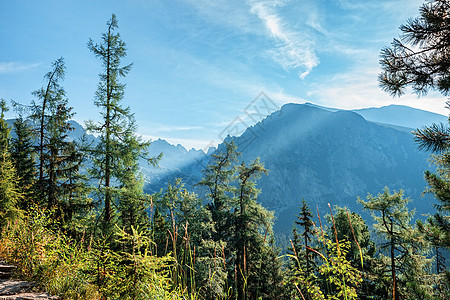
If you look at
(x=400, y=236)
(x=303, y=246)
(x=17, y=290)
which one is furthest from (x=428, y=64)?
(x=400, y=236)

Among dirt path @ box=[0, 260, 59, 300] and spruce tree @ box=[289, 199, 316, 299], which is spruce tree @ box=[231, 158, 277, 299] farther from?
dirt path @ box=[0, 260, 59, 300]

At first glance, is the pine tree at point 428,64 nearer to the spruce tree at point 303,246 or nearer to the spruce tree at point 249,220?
the spruce tree at point 303,246

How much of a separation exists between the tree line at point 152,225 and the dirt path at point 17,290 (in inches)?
6.2

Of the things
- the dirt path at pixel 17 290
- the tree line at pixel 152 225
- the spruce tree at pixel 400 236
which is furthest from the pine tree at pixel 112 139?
the spruce tree at pixel 400 236

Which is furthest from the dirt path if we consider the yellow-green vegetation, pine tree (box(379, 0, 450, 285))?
pine tree (box(379, 0, 450, 285))

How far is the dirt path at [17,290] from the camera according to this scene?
9.37ft

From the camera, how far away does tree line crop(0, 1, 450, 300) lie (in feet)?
9.12

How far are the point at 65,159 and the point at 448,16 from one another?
16.5 metres

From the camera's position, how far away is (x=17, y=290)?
310 cm

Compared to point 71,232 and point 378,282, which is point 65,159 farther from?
point 378,282

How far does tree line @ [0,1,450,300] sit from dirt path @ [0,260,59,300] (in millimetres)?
157

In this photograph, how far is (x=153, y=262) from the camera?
2488 millimetres

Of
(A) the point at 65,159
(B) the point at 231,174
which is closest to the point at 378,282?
(B) the point at 231,174

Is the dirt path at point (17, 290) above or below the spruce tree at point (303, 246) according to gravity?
above
